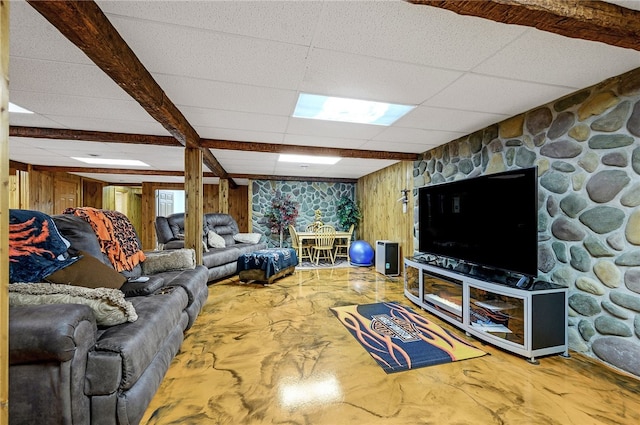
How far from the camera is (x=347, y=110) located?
2578 mm

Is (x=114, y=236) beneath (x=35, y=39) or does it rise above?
beneath

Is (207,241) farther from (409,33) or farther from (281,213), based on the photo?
(409,33)

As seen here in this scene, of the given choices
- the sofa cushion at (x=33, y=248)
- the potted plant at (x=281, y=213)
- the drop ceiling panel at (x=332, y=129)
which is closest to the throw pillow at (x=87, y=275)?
the sofa cushion at (x=33, y=248)

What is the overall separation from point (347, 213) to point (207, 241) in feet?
10.8

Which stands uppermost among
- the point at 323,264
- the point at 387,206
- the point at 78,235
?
the point at 387,206

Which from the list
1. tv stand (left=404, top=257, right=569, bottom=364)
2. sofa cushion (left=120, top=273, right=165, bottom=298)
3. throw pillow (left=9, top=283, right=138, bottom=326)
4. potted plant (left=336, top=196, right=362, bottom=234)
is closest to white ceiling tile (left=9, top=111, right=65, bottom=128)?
sofa cushion (left=120, top=273, right=165, bottom=298)

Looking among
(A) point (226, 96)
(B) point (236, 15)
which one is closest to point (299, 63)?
(B) point (236, 15)

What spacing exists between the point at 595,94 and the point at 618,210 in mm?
877

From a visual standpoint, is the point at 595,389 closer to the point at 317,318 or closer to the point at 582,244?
the point at 582,244

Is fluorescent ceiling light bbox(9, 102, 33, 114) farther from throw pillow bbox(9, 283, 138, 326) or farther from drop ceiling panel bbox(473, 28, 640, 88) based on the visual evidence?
drop ceiling panel bbox(473, 28, 640, 88)

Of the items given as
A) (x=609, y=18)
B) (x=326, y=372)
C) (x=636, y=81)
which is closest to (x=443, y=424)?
(x=326, y=372)

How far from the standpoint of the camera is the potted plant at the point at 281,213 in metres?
6.62

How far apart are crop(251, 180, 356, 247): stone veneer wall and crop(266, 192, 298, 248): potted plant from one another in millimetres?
128

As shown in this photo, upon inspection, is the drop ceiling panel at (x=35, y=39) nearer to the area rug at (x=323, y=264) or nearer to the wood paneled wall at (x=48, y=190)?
the area rug at (x=323, y=264)
